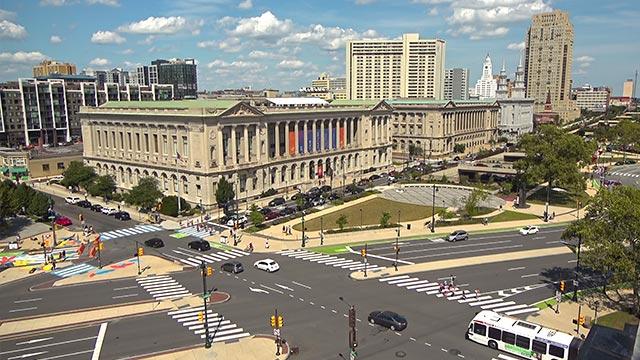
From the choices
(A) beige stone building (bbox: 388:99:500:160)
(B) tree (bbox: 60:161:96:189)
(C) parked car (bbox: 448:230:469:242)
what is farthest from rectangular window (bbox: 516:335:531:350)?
(A) beige stone building (bbox: 388:99:500:160)

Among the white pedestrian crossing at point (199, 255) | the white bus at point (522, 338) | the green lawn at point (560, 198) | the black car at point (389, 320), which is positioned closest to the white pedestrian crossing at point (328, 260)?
the white pedestrian crossing at point (199, 255)

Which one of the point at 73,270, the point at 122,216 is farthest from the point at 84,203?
the point at 73,270

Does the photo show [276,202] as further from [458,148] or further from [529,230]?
[458,148]

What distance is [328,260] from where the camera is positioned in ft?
210

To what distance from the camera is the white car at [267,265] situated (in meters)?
59.3

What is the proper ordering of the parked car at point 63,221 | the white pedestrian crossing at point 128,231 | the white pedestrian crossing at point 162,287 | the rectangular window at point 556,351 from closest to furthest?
1. the rectangular window at point 556,351
2. the white pedestrian crossing at point 162,287
3. the white pedestrian crossing at point 128,231
4. the parked car at point 63,221

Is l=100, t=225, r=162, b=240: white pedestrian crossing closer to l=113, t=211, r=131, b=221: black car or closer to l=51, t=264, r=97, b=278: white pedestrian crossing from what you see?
l=113, t=211, r=131, b=221: black car

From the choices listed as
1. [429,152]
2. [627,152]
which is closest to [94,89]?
[429,152]

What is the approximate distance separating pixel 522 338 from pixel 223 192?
62.9 m

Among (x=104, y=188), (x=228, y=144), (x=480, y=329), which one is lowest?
(x=480, y=329)

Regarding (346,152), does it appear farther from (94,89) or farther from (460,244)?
(94,89)

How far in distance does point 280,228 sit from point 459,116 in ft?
390

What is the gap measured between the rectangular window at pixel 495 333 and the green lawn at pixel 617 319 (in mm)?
10667

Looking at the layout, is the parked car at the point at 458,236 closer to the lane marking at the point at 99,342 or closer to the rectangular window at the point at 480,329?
the rectangular window at the point at 480,329
